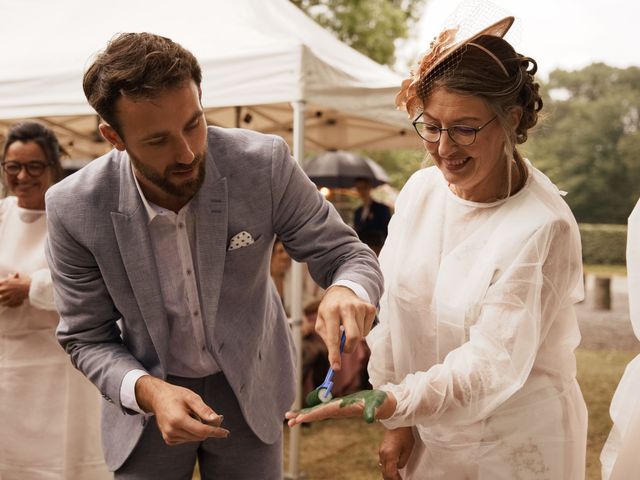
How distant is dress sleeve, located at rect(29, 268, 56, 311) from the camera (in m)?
2.84

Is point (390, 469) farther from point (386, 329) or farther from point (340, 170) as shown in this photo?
point (340, 170)

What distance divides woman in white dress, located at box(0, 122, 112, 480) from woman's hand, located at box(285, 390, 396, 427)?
197 cm

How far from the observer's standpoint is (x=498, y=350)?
160 centimetres

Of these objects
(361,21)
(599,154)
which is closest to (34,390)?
(361,21)

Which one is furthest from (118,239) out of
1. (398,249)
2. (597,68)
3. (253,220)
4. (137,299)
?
(597,68)

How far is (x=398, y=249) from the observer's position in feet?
6.39

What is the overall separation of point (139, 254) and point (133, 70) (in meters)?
0.47

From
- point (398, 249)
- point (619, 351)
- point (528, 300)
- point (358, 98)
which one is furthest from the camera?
point (619, 351)

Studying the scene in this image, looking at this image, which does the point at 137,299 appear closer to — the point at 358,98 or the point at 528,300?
the point at 528,300

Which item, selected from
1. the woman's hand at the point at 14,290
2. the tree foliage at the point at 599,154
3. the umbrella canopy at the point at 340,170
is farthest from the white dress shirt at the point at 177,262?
the tree foliage at the point at 599,154

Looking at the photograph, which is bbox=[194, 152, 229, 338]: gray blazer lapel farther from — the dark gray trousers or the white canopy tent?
the white canopy tent

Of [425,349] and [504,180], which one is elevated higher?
[504,180]

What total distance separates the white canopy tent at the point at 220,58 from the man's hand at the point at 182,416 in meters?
2.31

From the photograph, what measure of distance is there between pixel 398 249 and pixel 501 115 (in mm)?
485
